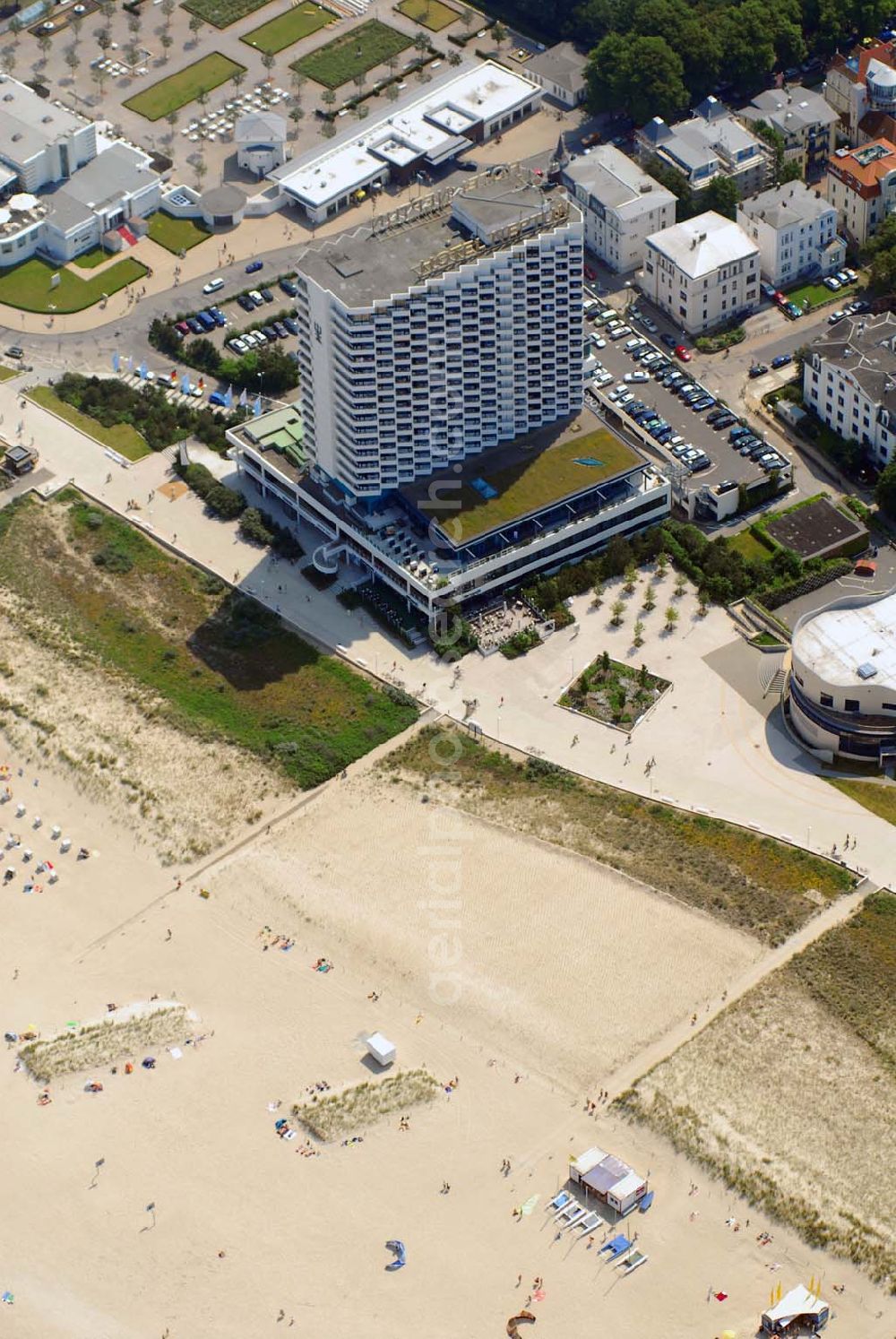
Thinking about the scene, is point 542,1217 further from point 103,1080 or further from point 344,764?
point 344,764

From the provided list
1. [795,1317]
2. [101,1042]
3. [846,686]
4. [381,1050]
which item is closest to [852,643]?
[846,686]

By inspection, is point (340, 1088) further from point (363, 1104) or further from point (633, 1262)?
point (633, 1262)

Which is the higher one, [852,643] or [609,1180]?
[852,643]

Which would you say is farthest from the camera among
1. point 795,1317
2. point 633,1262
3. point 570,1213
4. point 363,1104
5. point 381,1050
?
point 381,1050

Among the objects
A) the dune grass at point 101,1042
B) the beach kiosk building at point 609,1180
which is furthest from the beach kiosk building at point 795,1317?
the dune grass at point 101,1042

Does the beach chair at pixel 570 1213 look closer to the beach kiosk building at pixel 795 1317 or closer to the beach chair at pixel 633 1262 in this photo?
the beach chair at pixel 633 1262

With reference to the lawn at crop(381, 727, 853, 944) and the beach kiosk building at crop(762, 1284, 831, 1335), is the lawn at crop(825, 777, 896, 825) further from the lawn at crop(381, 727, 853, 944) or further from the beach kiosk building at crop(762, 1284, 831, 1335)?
the beach kiosk building at crop(762, 1284, 831, 1335)
